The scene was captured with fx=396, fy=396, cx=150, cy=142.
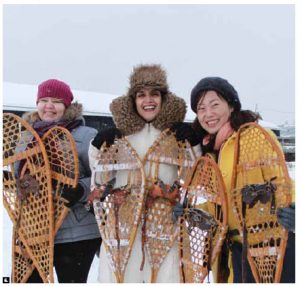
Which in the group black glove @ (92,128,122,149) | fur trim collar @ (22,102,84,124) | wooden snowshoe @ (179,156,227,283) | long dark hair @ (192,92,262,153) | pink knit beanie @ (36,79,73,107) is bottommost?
wooden snowshoe @ (179,156,227,283)

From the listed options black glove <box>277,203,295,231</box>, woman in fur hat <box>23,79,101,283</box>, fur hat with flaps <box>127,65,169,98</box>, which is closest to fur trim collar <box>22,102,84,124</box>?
woman in fur hat <box>23,79,101,283</box>

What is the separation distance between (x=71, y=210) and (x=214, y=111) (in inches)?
45.5

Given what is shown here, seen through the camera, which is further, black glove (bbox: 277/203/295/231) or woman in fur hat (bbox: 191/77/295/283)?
woman in fur hat (bbox: 191/77/295/283)

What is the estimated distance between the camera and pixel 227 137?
2256 mm

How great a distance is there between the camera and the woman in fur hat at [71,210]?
8.61 ft

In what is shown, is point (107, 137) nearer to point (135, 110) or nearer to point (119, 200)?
point (135, 110)

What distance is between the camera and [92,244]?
270cm

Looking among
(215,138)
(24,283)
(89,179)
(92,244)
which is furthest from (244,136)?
(24,283)

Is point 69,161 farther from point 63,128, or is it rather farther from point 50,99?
point 50,99

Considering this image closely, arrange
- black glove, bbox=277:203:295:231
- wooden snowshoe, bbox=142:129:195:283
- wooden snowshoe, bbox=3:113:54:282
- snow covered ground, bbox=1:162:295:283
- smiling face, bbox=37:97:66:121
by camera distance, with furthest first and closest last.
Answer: snow covered ground, bbox=1:162:295:283
smiling face, bbox=37:97:66:121
wooden snowshoe, bbox=3:113:54:282
wooden snowshoe, bbox=142:129:195:283
black glove, bbox=277:203:295:231

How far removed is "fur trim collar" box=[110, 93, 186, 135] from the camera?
8.18 ft

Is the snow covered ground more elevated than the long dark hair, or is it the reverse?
the long dark hair

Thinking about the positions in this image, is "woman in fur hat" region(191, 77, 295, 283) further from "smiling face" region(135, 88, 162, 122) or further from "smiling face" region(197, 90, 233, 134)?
"smiling face" region(135, 88, 162, 122)

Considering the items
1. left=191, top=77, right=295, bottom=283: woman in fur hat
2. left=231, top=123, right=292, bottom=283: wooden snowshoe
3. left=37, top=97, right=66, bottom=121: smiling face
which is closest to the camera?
left=231, top=123, right=292, bottom=283: wooden snowshoe
